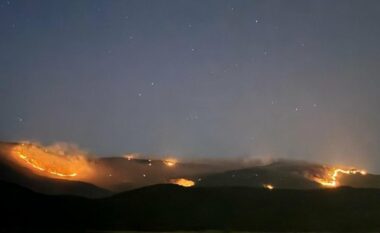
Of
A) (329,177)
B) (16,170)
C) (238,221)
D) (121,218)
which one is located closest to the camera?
(329,177)

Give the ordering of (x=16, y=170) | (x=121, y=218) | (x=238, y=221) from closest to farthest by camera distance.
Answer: (x=16, y=170), (x=121, y=218), (x=238, y=221)

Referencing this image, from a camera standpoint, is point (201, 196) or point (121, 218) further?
point (201, 196)

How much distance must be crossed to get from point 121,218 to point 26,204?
207 inches

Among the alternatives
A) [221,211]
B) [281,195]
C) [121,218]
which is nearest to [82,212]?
[121,218]

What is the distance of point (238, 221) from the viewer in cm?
2748

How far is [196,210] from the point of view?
91.8 feet

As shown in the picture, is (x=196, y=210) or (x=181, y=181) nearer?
(x=181, y=181)

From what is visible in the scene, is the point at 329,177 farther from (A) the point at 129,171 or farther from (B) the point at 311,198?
(A) the point at 129,171

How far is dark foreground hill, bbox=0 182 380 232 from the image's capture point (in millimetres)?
25016

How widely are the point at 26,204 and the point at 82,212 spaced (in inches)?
135

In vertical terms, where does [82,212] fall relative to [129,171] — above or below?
below

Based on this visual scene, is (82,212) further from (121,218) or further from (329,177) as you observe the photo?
(329,177)

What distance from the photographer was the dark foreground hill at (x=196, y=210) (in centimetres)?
2502

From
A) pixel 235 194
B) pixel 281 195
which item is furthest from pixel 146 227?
pixel 281 195
